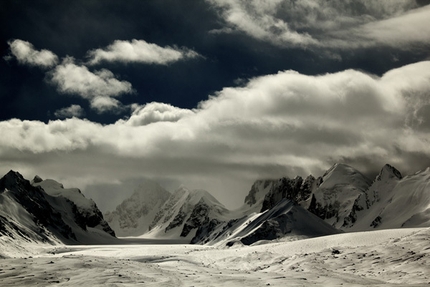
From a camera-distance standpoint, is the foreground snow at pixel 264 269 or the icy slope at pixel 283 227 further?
the icy slope at pixel 283 227

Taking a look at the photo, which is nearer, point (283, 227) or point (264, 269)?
point (264, 269)

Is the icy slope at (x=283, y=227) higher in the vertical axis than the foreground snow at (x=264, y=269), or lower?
higher

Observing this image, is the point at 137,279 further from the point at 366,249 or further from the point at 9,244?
the point at 9,244

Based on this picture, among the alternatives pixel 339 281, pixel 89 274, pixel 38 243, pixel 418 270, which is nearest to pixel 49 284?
pixel 89 274

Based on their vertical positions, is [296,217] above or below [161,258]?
above

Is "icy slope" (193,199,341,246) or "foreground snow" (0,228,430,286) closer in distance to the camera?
"foreground snow" (0,228,430,286)

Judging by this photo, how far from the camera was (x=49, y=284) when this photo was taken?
3077 centimetres

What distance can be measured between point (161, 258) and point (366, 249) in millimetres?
31508

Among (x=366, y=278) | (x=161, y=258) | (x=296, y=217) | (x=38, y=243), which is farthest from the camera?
(x=38, y=243)

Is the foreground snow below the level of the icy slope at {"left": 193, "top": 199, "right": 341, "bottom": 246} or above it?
below

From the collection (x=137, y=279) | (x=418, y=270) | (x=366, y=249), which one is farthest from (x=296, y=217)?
(x=137, y=279)

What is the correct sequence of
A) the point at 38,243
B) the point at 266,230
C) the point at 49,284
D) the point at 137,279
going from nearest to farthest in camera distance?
the point at 49,284
the point at 137,279
the point at 266,230
the point at 38,243

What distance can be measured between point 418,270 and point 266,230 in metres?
80.1

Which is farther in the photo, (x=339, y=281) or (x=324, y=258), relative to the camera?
(x=324, y=258)
